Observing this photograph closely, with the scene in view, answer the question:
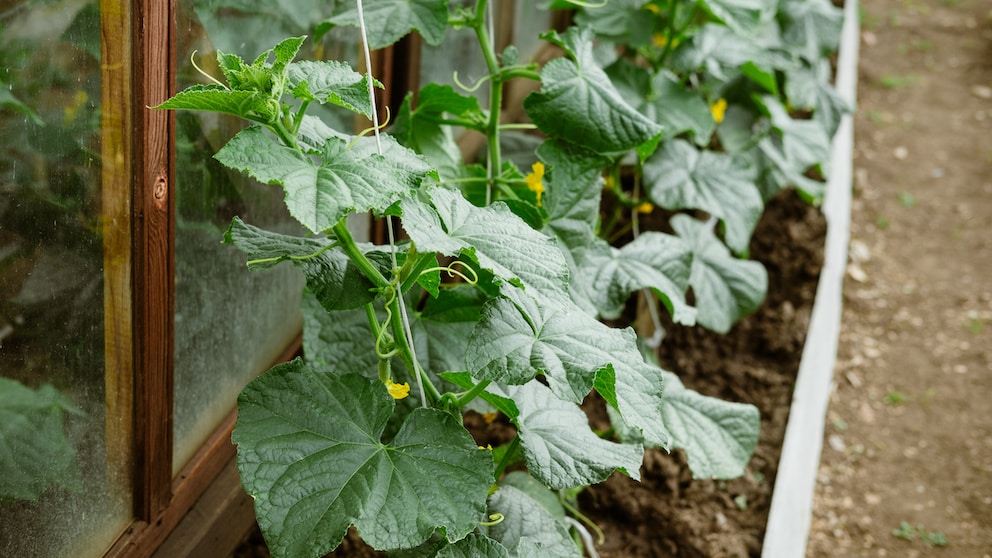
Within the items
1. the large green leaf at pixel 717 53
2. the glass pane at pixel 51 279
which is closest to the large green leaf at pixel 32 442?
the glass pane at pixel 51 279

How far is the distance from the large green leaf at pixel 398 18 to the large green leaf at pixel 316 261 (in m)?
0.57

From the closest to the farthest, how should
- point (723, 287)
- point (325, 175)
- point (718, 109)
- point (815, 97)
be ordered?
1. point (325, 175)
2. point (723, 287)
3. point (718, 109)
4. point (815, 97)

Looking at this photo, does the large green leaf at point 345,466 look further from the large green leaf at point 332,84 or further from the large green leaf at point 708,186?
the large green leaf at point 708,186

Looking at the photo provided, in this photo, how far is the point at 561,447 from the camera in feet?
5.31

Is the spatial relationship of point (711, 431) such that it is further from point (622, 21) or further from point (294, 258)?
point (622, 21)

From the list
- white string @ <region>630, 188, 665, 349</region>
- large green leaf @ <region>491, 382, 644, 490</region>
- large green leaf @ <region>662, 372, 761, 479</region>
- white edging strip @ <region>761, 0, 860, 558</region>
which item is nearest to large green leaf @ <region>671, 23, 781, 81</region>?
white string @ <region>630, 188, 665, 349</region>

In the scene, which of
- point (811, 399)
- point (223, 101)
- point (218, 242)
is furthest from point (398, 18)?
point (811, 399)

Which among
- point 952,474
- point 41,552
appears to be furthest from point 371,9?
point 952,474

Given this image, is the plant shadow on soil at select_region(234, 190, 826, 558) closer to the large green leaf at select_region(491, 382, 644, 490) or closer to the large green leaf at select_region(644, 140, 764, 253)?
the large green leaf at select_region(644, 140, 764, 253)

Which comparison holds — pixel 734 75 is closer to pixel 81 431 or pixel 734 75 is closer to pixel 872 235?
pixel 872 235

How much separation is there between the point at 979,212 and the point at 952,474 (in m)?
1.92

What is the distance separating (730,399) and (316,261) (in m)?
1.70

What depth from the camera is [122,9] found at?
1431 millimetres

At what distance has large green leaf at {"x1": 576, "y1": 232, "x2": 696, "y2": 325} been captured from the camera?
2215mm
